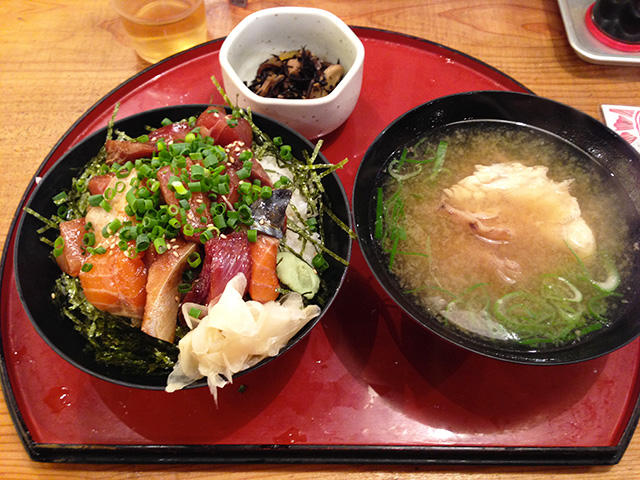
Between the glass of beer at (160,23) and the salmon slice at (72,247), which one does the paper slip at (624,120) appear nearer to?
the glass of beer at (160,23)

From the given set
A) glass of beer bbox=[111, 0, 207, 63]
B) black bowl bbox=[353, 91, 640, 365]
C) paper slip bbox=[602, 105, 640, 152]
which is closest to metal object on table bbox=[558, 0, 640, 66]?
paper slip bbox=[602, 105, 640, 152]

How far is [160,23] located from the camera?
2291 millimetres

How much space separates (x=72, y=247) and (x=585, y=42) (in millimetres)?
2757

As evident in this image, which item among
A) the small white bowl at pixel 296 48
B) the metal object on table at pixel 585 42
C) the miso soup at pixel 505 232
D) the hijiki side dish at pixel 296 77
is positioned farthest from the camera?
the metal object on table at pixel 585 42

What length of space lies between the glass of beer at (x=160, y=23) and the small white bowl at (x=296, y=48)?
51cm

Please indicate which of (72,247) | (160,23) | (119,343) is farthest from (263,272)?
(160,23)

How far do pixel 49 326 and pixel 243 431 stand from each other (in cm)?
77

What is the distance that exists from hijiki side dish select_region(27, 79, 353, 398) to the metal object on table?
177 cm

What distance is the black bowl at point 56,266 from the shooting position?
4.78ft

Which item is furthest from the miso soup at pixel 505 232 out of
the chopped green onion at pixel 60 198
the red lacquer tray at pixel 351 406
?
the chopped green onion at pixel 60 198

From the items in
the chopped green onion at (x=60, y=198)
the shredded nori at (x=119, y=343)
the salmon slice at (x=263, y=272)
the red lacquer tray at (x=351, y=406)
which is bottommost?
the red lacquer tray at (x=351, y=406)

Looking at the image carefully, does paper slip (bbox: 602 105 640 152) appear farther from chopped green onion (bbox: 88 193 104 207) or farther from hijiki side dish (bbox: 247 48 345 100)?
chopped green onion (bbox: 88 193 104 207)

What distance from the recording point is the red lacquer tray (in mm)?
1524

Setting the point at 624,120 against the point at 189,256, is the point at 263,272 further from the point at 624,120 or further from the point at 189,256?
the point at 624,120
